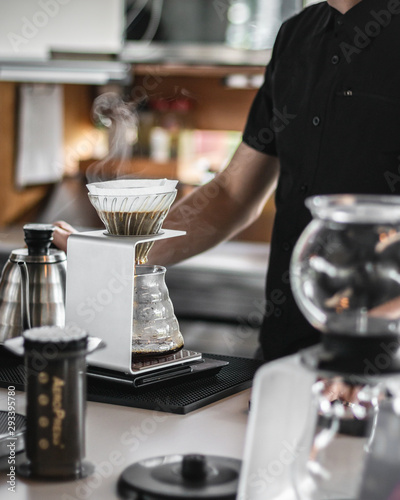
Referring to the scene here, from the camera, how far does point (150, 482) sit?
0.94 metres

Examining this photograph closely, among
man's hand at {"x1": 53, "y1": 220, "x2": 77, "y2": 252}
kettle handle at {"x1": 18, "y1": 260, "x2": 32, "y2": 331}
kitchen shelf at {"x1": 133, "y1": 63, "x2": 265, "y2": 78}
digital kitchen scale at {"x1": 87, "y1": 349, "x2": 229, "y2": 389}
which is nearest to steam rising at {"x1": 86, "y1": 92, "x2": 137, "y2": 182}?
kitchen shelf at {"x1": 133, "y1": 63, "x2": 265, "y2": 78}

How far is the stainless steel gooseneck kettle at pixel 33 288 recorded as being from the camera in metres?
1.48

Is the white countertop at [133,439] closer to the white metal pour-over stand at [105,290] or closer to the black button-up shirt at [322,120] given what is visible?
the white metal pour-over stand at [105,290]

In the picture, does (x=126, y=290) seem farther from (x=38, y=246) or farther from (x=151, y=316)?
(x=38, y=246)

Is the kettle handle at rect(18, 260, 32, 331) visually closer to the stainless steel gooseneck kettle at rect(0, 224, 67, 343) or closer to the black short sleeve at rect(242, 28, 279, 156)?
the stainless steel gooseneck kettle at rect(0, 224, 67, 343)

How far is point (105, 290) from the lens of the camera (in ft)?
4.20

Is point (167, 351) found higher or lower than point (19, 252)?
lower

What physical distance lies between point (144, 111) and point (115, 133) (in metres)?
0.20

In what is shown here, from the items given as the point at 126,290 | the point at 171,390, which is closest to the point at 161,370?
the point at 171,390

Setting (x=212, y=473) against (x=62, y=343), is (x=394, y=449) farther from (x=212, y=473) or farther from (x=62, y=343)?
(x=62, y=343)

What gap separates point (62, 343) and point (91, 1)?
299 cm

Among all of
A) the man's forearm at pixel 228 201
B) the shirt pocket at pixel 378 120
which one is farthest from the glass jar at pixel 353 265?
the man's forearm at pixel 228 201

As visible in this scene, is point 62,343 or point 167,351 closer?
point 62,343

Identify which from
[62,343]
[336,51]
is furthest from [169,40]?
[62,343]
